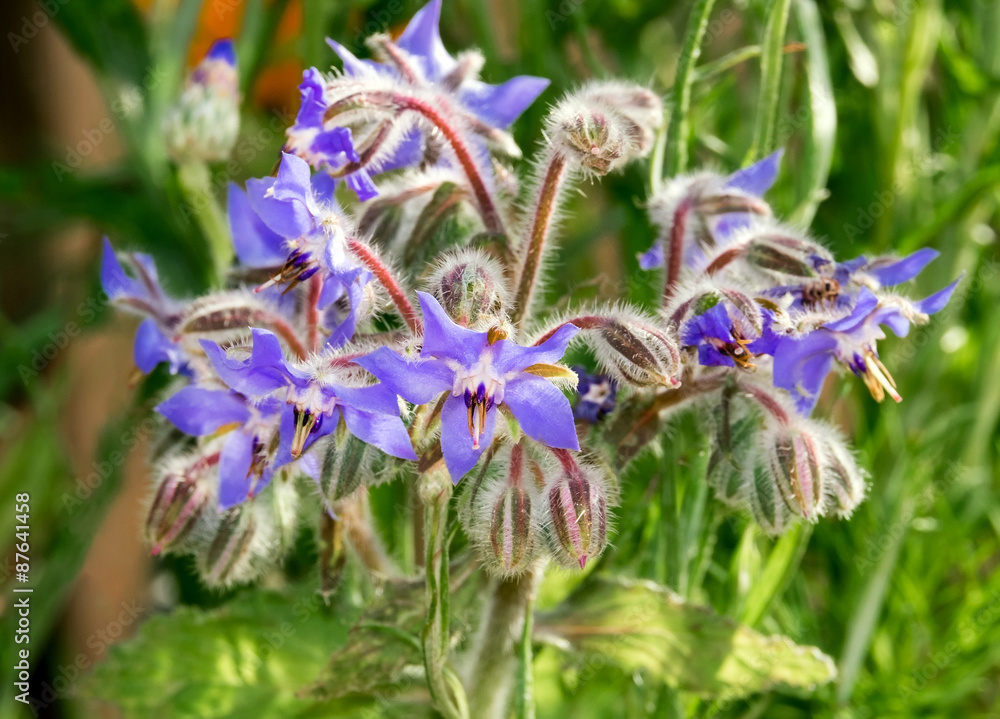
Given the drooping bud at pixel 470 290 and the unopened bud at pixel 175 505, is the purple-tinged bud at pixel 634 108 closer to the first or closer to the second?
the drooping bud at pixel 470 290

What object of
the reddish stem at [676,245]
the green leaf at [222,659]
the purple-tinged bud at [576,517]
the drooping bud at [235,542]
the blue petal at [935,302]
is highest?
the blue petal at [935,302]

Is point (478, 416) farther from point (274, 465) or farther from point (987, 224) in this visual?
point (987, 224)

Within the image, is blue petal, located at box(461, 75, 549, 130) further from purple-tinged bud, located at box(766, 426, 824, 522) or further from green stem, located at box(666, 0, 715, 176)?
purple-tinged bud, located at box(766, 426, 824, 522)

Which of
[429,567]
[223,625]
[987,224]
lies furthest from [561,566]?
[987,224]

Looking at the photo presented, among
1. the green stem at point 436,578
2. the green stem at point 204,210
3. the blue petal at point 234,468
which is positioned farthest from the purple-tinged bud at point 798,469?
the green stem at point 204,210

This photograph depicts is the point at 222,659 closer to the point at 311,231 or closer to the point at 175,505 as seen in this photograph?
the point at 175,505

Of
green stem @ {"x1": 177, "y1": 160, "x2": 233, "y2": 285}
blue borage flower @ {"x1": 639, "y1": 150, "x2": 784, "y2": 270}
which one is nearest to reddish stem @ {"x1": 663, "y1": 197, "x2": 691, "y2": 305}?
blue borage flower @ {"x1": 639, "y1": 150, "x2": 784, "y2": 270}

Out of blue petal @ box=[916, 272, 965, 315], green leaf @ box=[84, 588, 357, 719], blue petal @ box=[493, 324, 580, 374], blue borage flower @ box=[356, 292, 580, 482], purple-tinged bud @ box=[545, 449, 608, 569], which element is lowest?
green leaf @ box=[84, 588, 357, 719]
